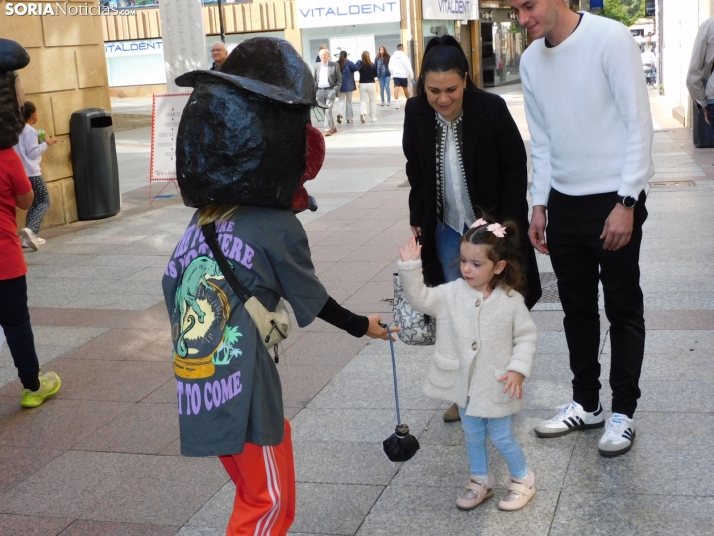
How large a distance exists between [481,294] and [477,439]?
0.55m

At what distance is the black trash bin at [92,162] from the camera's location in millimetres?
11000

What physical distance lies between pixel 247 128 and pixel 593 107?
159 centimetres

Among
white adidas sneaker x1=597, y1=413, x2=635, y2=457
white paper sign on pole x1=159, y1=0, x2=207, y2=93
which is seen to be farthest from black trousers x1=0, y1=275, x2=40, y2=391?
white paper sign on pole x1=159, y1=0, x2=207, y2=93

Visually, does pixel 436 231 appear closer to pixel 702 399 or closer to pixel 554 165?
pixel 554 165

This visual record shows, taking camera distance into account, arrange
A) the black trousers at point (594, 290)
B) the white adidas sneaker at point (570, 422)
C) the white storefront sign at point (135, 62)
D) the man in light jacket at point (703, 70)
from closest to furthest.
A: 1. the black trousers at point (594, 290)
2. the white adidas sneaker at point (570, 422)
3. the man in light jacket at point (703, 70)
4. the white storefront sign at point (135, 62)

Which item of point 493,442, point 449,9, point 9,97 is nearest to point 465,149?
point 493,442

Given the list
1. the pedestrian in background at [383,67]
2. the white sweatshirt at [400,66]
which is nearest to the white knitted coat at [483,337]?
the white sweatshirt at [400,66]

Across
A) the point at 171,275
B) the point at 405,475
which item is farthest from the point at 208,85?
the point at 405,475

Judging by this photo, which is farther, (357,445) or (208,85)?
(357,445)

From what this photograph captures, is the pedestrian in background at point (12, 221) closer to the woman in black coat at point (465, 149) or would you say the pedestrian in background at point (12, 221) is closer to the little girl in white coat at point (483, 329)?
the woman in black coat at point (465, 149)

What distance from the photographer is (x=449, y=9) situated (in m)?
36.8

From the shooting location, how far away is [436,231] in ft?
14.0

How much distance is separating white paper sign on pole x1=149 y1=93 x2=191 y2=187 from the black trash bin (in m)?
0.82

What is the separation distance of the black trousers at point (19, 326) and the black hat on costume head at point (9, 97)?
734 mm
